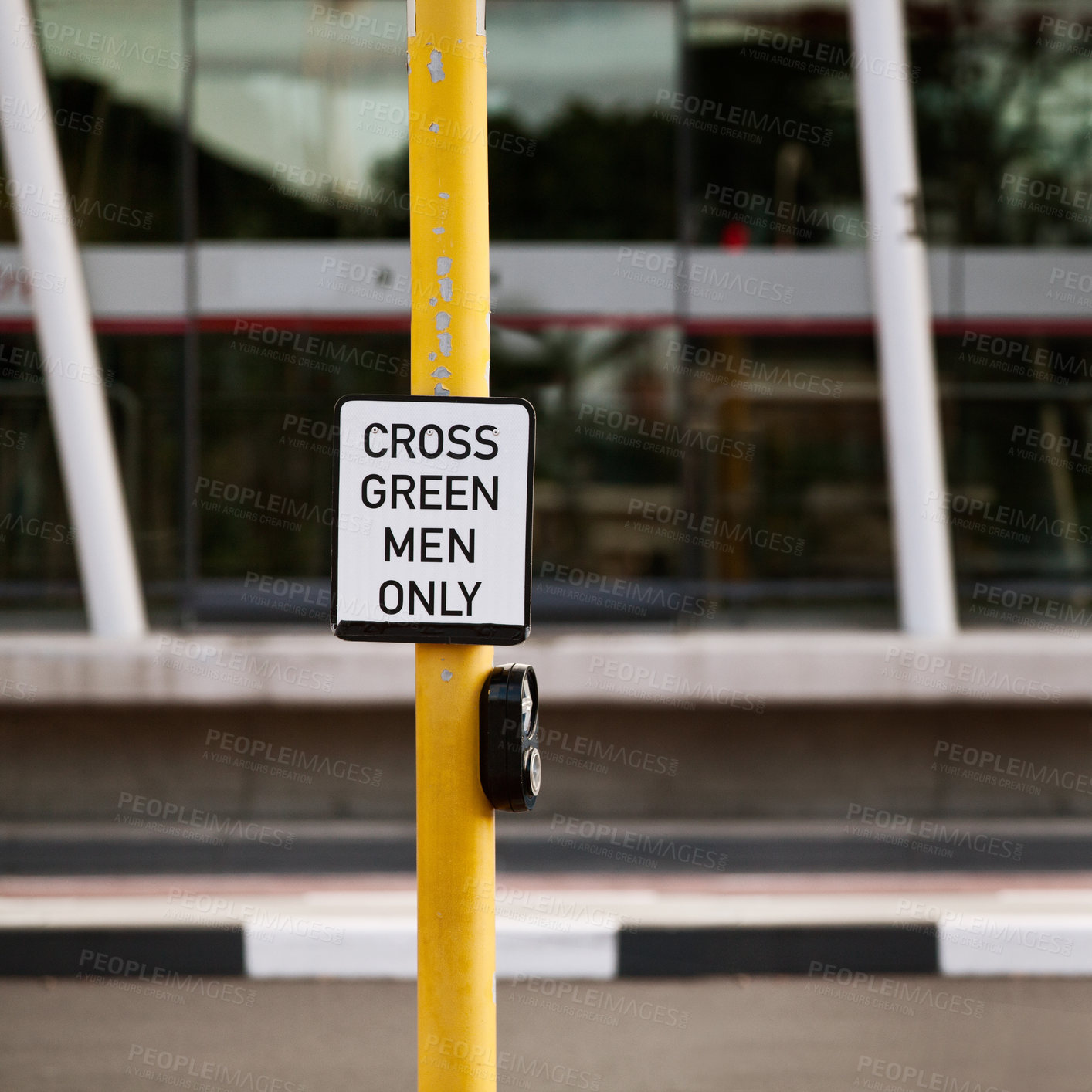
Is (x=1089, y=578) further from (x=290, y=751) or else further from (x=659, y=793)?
(x=290, y=751)

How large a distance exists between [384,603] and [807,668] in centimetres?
544

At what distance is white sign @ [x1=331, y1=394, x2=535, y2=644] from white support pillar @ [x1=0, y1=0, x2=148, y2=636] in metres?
5.85

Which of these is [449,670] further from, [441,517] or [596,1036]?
[596,1036]

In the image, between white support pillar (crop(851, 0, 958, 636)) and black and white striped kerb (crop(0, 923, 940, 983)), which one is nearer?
black and white striped kerb (crop(0, 923, 940, 983))

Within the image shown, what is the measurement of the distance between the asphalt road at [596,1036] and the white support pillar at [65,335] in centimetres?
344

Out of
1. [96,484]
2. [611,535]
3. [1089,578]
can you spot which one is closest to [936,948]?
[611,535]

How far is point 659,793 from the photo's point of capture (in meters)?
7.58

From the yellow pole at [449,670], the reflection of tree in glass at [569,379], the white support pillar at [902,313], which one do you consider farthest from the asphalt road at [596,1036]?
the reflection of tree in glass at [569,379]

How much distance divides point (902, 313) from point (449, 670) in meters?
6.12

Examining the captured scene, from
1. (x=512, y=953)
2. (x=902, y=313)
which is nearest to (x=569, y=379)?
(x=902, y=313)

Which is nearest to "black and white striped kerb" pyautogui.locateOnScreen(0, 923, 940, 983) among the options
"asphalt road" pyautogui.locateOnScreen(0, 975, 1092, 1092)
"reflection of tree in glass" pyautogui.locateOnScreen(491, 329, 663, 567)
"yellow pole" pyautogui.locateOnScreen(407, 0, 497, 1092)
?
"asphalt road" pyautogui.locateOnScreen(0, 975, 1092, 1092)

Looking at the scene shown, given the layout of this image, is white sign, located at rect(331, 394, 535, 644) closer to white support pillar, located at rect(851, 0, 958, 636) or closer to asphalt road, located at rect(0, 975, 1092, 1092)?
asphalt road, located at rect(0, 975, 1092, 1092)

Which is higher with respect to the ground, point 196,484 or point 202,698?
point 196,484

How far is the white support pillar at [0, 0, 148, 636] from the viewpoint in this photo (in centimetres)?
755
